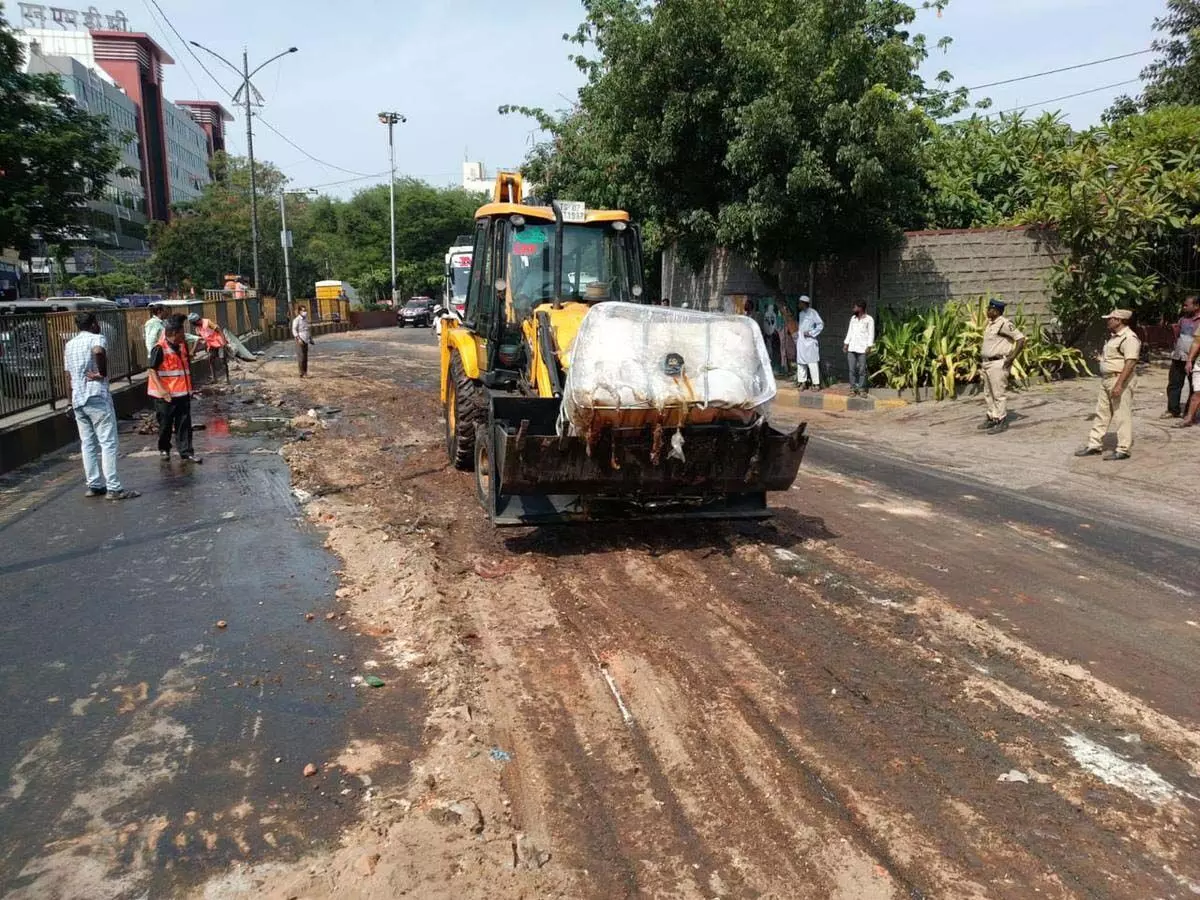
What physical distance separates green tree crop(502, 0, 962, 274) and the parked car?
1287 inches

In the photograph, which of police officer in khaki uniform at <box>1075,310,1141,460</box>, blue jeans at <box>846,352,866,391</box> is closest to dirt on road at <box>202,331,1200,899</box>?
police officer in khaki uniform at <box>1075,310,1141,460</box>

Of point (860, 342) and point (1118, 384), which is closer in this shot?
point (1118, 384)

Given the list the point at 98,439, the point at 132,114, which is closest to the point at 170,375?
the point at 98,439

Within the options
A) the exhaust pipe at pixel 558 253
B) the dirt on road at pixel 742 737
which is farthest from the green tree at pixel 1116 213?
the exhaust pipe at pixel 558 253

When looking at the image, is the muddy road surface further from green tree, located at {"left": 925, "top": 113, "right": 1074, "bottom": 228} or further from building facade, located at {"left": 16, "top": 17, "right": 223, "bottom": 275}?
building facade, located at {"left": 16, "top": 17, "right": 223, "bottom": 275}

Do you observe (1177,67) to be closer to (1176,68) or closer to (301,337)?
(1176,68)

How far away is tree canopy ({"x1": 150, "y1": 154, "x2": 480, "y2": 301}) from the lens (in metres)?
51.4

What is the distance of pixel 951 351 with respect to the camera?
48.8 ft

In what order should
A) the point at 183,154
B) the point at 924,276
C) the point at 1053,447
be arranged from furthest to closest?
1. the point at 183,154
2. the point at 924,276
3. the point at 1053,447

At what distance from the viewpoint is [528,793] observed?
3.62 meters

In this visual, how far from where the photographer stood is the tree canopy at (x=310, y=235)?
51438mm

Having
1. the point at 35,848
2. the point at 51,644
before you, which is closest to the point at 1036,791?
the point at 35,848

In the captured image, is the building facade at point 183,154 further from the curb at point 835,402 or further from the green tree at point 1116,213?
Answer: the green tree at point 1116,213

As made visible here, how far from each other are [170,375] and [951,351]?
11.6 m
